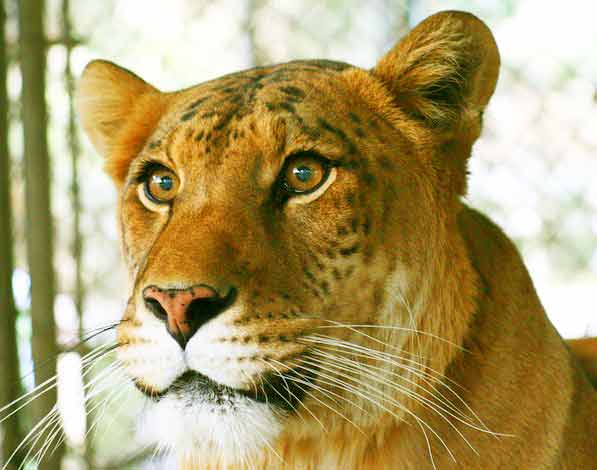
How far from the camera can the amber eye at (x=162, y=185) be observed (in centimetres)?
114

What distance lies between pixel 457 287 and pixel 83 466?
1349 millimetres

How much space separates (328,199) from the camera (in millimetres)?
Result: 1021

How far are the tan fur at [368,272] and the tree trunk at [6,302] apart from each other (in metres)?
0.73

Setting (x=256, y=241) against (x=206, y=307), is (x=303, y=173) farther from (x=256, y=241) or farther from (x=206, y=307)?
(x=206, y=307)

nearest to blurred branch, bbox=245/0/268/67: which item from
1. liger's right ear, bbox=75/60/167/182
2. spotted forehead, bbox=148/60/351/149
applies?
liger's right ear, bbox=75/60/167/182

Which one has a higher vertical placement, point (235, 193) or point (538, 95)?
point (538, 95)

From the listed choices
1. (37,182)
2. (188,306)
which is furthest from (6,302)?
(188,306)

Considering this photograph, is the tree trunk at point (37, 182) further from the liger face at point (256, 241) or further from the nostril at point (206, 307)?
the nostril at point (206, 307)

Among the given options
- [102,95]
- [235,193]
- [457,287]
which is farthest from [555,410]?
[102,95]

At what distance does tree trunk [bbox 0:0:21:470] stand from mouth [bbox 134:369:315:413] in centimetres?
98

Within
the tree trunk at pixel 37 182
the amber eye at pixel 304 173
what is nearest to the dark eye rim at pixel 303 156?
the amber eye at pixel 304 173

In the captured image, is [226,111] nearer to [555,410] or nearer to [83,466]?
[555,410]

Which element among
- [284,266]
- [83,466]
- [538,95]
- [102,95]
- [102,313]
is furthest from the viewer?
[538,95]

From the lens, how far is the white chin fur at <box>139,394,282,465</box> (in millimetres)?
919
